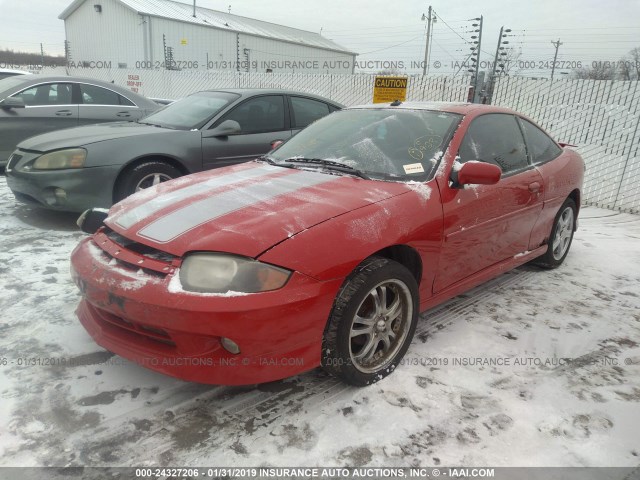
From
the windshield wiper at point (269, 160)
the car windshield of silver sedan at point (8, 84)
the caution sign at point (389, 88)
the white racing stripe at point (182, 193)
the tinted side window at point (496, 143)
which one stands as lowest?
the white racing stripe at point (182, 193)

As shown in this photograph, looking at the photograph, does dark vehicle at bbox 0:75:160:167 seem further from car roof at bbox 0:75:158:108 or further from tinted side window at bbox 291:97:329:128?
tinted side window at bbox 291:97:329:128

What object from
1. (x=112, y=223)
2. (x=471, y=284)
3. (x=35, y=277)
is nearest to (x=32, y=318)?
(x=35, y=277)

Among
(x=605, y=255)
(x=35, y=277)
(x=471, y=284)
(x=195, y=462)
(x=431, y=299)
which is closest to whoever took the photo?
(x=195, y=462)

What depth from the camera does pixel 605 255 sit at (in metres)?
4.72

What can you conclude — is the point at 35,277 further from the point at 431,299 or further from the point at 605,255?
the point at 605,255

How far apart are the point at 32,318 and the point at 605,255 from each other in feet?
16.8

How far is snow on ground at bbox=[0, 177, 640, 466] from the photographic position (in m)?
1.92

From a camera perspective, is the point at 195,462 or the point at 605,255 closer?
the point at 195,462

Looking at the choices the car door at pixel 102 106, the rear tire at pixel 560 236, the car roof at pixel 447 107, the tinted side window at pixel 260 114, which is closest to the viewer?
the car roof at pixel 447 107

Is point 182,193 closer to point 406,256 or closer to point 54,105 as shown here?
point 406,256

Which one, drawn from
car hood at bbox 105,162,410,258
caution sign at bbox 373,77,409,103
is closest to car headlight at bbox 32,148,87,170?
car hood at bbox 105,162,410,258

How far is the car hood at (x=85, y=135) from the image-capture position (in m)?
4.38

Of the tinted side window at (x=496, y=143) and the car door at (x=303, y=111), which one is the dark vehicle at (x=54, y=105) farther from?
the tinted side window at (x=496, y=143)

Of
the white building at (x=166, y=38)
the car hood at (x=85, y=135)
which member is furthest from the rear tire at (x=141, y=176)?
the white building at (x=166, y=38)
